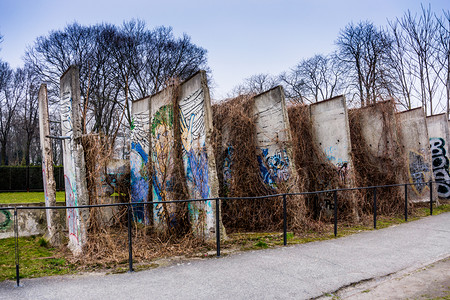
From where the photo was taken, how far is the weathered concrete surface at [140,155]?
27.4 feet

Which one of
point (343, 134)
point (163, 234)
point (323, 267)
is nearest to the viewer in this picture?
point (323, 267)

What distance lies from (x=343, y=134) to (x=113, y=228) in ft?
20.5

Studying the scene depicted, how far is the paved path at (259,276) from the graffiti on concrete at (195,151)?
1.57 m

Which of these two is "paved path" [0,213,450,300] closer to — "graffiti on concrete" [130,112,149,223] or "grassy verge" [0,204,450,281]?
"grassy verge" [0,204,450,281]

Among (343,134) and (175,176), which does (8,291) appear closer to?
(175,176)

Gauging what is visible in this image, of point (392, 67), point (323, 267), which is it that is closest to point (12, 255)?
point (323, 267)

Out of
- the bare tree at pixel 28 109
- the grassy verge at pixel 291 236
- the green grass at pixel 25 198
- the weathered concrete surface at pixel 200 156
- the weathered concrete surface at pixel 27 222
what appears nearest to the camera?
the grassy verge at pixel 291 236

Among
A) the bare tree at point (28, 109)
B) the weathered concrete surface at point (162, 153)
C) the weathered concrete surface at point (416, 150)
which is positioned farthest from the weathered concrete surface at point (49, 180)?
the bare tree at point (28, 109)

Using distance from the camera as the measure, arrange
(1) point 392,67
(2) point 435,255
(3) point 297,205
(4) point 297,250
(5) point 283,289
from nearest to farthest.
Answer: (5) point 283,289
(2) point 435,255
(4) point 297,250
(3) point 297,205
(1) point 392,67

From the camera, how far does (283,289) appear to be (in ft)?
13.7

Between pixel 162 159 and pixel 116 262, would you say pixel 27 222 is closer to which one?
pixel 162 159

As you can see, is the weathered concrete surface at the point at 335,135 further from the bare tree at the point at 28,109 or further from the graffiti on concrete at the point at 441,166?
the bare tree at the point at 28,109

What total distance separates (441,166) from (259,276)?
452 inches

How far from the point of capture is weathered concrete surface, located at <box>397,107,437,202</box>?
38.4 feet
